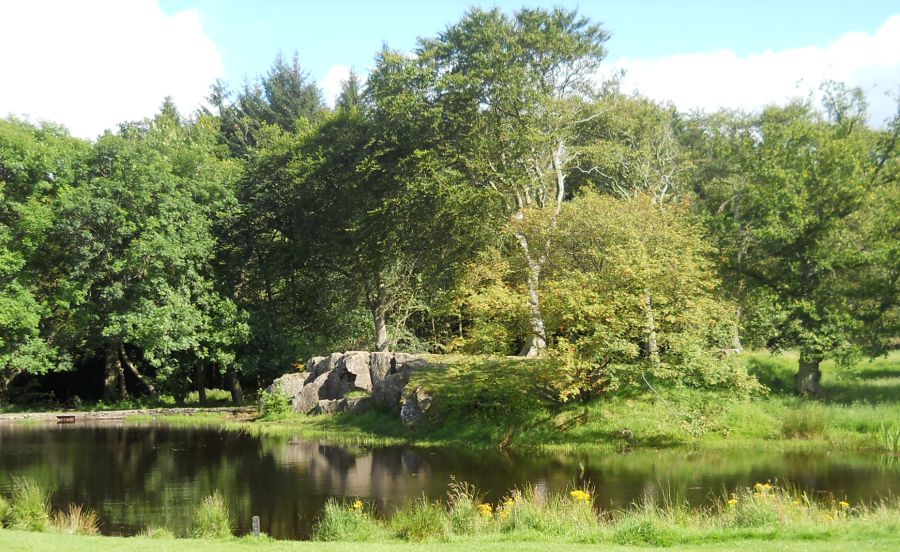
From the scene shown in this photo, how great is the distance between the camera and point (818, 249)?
30000 millimetres

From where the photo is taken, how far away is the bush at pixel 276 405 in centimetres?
3709

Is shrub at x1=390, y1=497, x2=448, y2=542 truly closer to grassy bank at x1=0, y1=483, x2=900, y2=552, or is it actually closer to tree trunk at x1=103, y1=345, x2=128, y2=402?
grassy bank at x1=0, y1=483, x2=900, y2=552

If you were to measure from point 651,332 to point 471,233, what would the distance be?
15140mm

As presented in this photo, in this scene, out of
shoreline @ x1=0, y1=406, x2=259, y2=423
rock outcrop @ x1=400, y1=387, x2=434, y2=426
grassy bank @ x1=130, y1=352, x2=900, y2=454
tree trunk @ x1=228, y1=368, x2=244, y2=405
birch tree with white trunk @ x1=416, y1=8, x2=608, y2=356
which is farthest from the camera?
tree trunk @ x1=228, y1=368, x2=244, y2=405

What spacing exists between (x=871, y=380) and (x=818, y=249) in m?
5.38

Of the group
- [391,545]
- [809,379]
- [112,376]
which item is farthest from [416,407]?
[112,376]

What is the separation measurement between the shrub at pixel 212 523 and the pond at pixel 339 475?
1.81 ft

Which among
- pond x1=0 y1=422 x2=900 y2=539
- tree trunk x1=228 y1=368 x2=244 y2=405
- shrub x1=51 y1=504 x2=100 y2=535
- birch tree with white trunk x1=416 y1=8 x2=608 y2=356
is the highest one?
birch tree with white trunk x1=416 y1=8 x2=608 y2=356

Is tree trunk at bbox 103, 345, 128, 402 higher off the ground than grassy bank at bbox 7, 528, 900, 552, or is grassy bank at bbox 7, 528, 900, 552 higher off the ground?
tree trunk at bbox 103, 345, 128, 402

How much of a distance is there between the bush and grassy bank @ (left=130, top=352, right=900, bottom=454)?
4936 mm

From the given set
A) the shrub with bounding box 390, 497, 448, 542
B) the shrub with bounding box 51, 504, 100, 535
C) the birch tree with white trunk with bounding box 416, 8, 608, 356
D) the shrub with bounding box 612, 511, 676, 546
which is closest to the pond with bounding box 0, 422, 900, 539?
the shrub with bounding box 51, 504, 100, 535

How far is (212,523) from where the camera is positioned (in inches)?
630

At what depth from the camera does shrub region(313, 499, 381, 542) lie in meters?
15.0

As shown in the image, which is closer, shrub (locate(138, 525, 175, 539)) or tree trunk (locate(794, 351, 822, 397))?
shrub (locate(138, 525, 175, 539))
